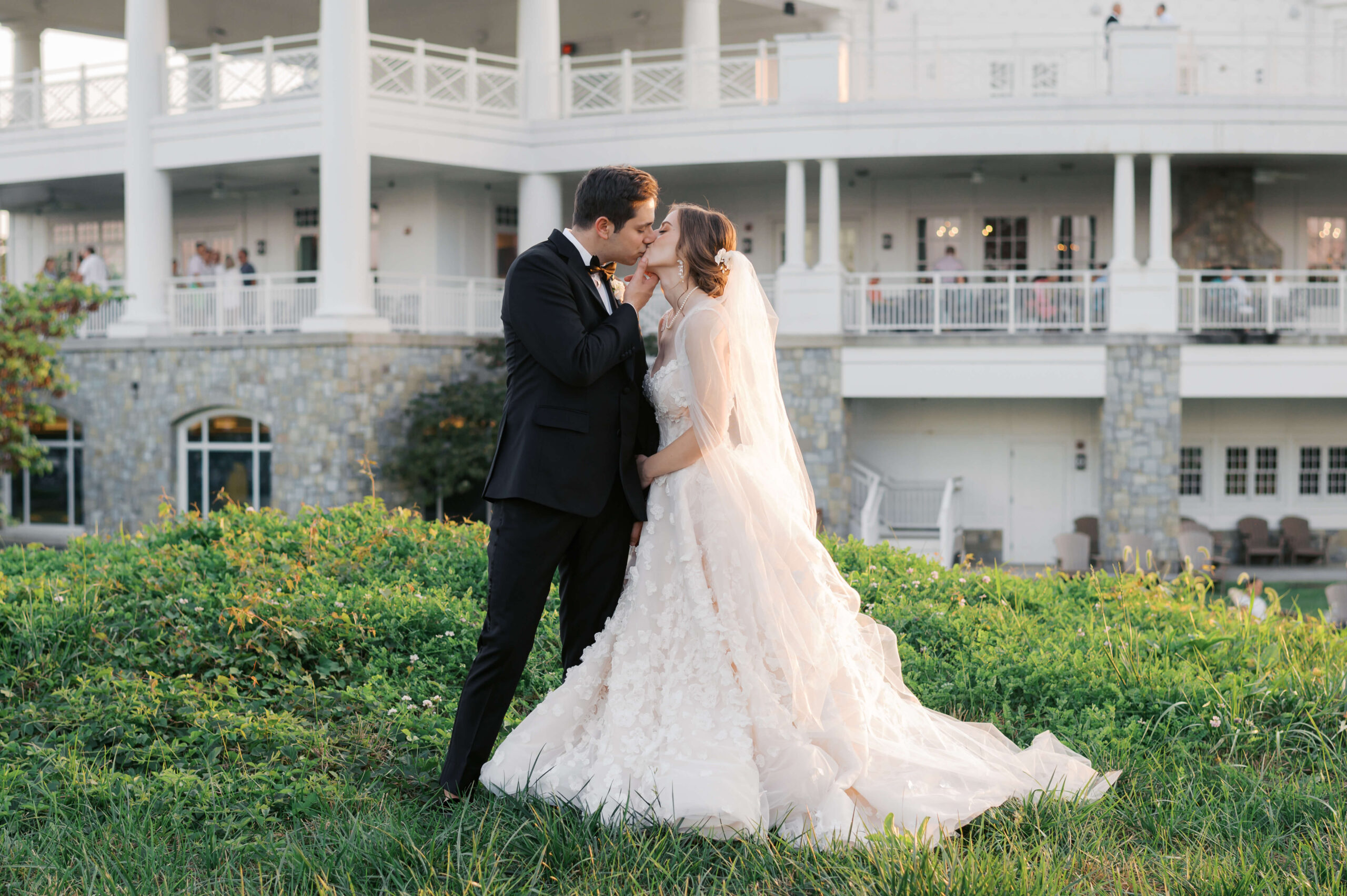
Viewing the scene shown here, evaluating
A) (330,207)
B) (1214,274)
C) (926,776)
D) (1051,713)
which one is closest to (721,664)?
(926,776)

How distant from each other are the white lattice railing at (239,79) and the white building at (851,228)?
69mm

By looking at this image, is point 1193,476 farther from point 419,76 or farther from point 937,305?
point 419,76

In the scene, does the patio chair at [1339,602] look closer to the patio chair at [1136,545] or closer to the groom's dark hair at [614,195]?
the patio chair at [1136,545]

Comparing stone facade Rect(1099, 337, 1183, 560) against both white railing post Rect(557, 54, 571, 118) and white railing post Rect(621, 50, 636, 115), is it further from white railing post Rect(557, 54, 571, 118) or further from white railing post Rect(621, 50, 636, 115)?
white railing post Rect(557, 54, 571, 118)

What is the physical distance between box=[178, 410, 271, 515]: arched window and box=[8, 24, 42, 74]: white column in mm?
10120

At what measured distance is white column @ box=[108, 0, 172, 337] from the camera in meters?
20.8

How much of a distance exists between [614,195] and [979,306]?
56.6 feet

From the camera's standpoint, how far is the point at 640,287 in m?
4.29

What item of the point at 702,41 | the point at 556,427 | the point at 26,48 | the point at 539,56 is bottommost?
the point at 556,427

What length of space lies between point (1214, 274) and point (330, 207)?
610 inches

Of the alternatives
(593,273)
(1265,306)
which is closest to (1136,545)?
(1265,306)

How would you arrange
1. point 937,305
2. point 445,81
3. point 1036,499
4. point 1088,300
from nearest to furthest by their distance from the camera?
1. point 1088,300
2. point 937,305
3. point 445,81
4. point 1036,499

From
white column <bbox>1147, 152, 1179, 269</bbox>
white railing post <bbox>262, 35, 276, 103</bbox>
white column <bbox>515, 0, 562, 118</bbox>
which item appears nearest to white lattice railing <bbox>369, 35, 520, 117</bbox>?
white column <bbox>515, 0, 562, 118</bbox>

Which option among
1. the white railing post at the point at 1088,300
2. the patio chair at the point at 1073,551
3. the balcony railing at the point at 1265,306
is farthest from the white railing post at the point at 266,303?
the balcony railing at the point at 1265,306
